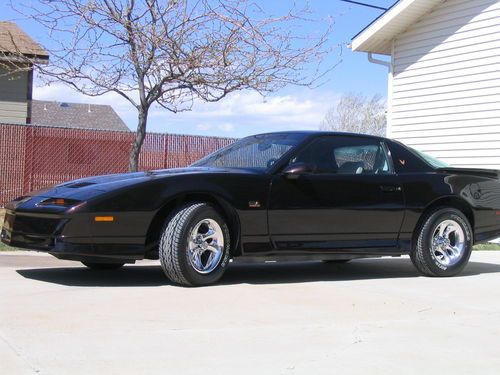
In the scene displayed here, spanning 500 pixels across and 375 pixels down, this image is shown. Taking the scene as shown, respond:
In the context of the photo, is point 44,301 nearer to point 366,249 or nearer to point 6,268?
point 6,268

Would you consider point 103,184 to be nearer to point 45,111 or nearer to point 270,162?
point 270,162

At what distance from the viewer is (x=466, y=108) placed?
13727 millimetres

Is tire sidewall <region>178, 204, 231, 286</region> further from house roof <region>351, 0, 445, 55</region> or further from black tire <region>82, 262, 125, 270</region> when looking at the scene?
house roof <region>351, 0, 445, 55</region>

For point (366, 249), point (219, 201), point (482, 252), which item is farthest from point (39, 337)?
point (482, 252)

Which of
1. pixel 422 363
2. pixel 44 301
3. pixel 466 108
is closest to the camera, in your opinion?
pixel 422 363

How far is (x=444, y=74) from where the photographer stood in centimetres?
1429

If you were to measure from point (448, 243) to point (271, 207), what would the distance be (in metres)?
2.42

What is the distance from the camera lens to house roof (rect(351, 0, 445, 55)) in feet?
47.1

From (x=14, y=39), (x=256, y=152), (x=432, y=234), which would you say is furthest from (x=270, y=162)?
(x=14, y=39)

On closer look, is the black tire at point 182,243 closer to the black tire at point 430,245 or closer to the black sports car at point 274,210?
the black sports car at point 274,210

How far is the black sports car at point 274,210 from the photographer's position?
226 inches

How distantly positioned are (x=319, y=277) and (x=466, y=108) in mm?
7798

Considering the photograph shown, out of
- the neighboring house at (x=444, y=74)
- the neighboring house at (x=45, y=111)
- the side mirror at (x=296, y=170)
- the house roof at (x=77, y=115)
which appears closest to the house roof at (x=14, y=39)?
the neighboring house at (x=45, y=111)

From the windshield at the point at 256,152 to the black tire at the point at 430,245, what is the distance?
1.76 meters
